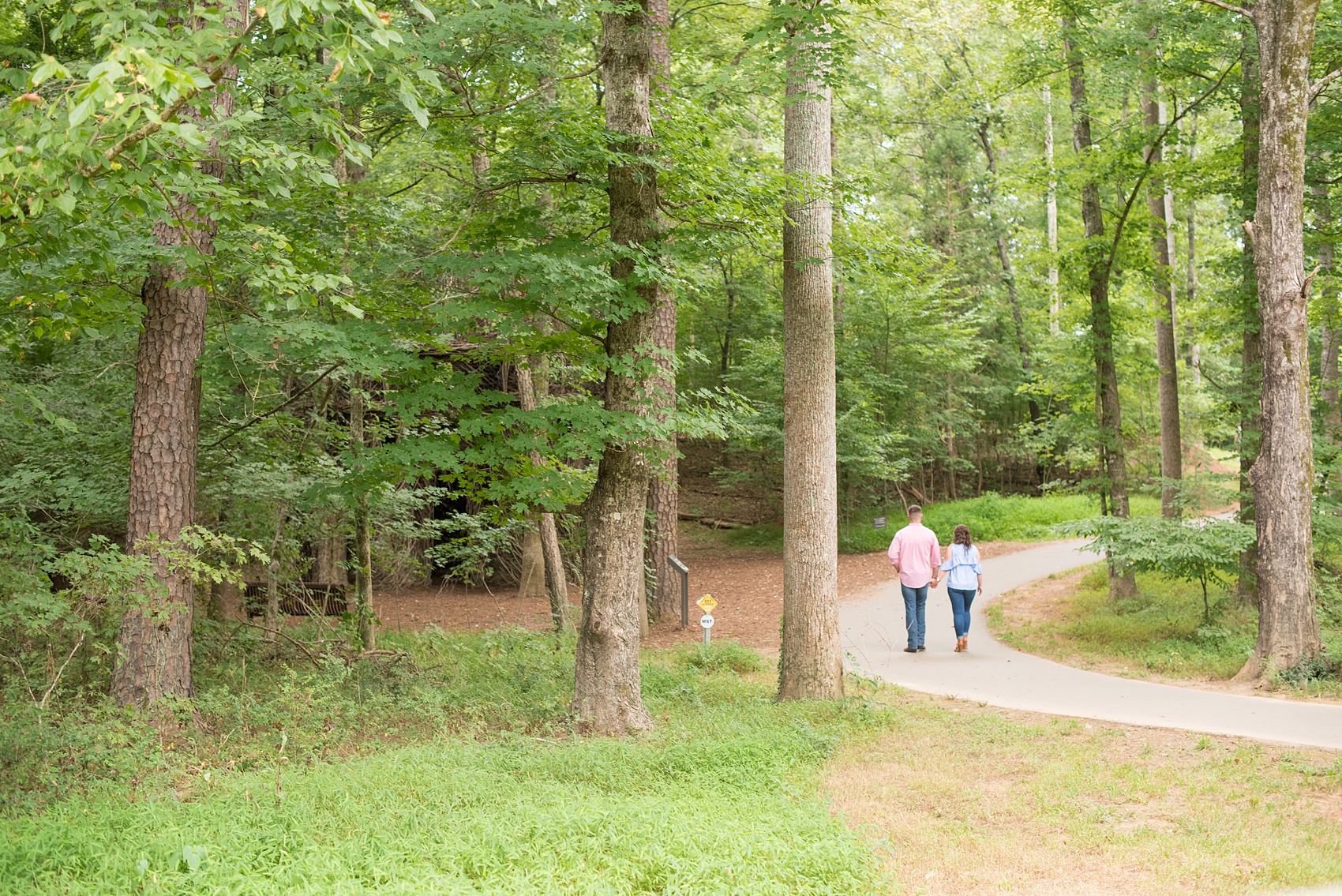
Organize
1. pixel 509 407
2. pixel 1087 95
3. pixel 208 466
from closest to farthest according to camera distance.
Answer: pixel 509 407
pixel 208 466
pixel 1087 95

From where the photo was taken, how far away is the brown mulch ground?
48.5 ft

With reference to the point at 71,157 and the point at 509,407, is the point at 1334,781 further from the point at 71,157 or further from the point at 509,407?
the point at 71,157

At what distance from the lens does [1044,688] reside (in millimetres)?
9945

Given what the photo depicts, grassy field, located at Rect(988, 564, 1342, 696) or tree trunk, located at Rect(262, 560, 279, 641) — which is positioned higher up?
tree trunk, located at Rect(262, 560, 279, 641)

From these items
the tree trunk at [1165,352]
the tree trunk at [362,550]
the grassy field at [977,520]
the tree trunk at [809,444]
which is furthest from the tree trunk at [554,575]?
the grassy field at [977,520]

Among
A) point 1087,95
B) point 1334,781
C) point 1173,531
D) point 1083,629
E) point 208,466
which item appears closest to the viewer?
point 1334,781

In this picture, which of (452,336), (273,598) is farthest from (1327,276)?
(273,598)

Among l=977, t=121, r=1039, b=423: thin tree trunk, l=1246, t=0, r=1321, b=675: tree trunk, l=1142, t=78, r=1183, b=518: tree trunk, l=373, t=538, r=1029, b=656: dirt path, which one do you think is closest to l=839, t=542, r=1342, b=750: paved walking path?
l=1246, t=0, r=1321, b=675: tree trunk

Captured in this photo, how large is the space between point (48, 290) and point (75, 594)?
206cm

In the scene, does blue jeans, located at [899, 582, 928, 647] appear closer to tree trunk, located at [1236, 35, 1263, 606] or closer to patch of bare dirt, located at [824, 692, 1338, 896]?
patch of bare dirt, located at [824, 692, 1338, 896]

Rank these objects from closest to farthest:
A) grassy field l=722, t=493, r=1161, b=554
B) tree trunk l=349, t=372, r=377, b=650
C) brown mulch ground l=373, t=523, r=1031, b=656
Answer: tree trunk l=349, t=372, r=377, b=650 < brown mulch ground l=373, t=523, r=1031, b=656 < grassy field l=722, t=493, r=1161, b=554

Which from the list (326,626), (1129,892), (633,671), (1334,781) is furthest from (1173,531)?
(326,626)

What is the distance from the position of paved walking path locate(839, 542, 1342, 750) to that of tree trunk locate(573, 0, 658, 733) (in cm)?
250

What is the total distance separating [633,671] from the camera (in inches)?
326
